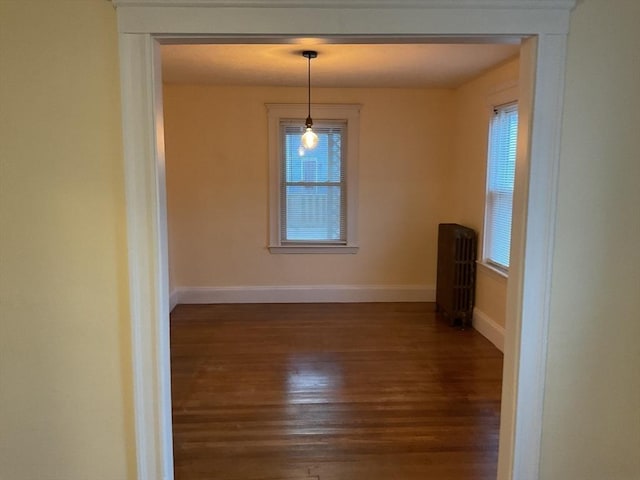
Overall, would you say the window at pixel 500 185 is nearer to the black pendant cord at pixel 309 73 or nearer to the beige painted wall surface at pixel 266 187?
the beige painted wall surface at pixel 266 187

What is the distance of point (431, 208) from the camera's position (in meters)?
5.60

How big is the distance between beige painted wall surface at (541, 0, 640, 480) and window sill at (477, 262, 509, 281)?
84.2 inches

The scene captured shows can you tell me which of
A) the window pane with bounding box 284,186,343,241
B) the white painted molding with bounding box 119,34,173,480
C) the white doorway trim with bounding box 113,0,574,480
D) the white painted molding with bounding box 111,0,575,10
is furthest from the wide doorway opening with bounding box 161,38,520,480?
the white painted molding with bounding box 111,0,575,10

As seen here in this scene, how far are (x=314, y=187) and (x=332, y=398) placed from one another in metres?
2.82

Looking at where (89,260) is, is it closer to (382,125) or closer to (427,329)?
(427,329)

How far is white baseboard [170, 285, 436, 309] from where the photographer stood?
565 centimetres

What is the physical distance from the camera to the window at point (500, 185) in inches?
160

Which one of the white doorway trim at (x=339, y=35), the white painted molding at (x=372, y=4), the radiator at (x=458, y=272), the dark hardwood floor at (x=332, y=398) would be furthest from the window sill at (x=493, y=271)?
the white painted molding at (x=372, y=4)

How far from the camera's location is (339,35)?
5.97 ft

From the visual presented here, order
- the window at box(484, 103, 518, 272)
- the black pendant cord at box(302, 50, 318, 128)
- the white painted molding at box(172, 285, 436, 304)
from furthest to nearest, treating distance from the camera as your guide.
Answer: the white painted molding at box(172, 285, 436, 304)
the window at box(484, 103, 518, 272)
the black pendant cord at box(302, 50, 318, 128)

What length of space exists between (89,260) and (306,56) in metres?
2.53

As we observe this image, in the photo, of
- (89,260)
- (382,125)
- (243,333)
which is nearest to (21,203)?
(89,260)

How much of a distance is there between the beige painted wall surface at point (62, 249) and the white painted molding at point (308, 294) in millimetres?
3652

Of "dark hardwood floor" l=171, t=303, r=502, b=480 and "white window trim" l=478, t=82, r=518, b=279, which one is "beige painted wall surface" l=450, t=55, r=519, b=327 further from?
"dark hardwood floor" l=171, t=303, r=502, b=480
